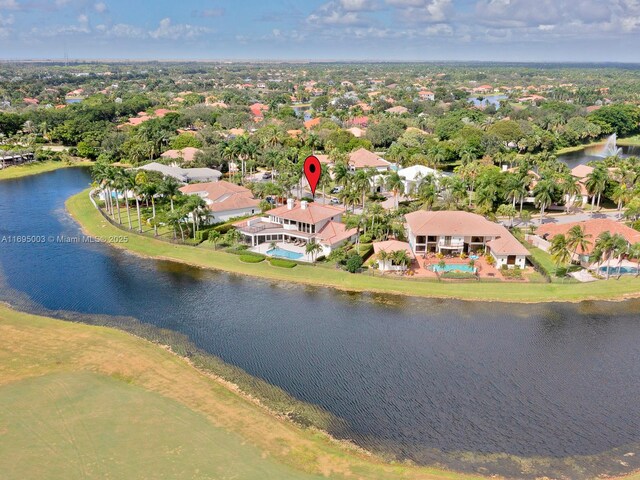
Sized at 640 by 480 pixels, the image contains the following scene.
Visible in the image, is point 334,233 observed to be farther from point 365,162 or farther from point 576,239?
point 365,162

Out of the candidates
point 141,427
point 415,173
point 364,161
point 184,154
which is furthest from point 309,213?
point 184,154

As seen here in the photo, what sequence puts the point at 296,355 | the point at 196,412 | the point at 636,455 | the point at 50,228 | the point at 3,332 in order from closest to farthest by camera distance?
the point at 636,455 < the point at 196,412 < the point at 296,355 < the point at 3,332 < the point at 50,228

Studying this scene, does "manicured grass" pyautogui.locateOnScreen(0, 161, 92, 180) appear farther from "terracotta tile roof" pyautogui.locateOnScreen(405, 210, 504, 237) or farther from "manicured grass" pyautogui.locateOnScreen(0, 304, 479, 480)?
A: "terracotta tile roof" pyautogui.locateOnScreen(405, 210, 504, 237)

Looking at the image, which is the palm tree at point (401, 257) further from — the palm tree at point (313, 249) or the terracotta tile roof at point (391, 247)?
the palm tree at point (313, 249)

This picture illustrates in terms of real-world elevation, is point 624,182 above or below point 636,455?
above

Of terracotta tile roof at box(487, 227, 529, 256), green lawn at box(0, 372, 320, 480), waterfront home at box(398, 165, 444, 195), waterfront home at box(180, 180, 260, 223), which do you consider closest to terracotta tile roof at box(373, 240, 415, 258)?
terracotta tile roof at box(487, 227, 529, 256)

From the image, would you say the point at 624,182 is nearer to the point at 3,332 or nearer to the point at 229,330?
the point at 229,330

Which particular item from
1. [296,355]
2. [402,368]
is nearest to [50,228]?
[296,355]
